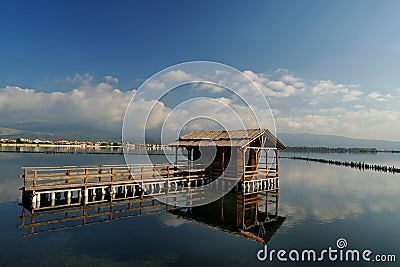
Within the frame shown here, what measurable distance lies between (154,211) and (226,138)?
446 inches

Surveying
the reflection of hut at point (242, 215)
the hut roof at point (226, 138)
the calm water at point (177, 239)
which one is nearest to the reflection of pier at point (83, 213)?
the calm water at point (177, 239)

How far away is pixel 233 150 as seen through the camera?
1117 inches

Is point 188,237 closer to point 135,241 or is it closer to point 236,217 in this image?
point 135,241

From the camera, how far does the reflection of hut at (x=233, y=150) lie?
27.0 metres

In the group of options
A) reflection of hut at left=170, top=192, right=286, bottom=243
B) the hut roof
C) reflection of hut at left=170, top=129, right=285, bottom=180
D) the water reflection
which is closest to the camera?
the water reflection

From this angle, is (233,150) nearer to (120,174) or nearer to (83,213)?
(120,174)

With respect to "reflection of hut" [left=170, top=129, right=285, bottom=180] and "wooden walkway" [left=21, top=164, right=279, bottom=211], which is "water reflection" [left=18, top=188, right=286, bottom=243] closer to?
"wooden walkway" [left=21, top=164, right=279, bottom=211]

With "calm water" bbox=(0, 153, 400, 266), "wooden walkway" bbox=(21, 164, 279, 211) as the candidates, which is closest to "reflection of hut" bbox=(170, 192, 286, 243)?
"calm water" bbox=(0, 153, 400, 266)

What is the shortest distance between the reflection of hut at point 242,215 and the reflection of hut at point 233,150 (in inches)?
139

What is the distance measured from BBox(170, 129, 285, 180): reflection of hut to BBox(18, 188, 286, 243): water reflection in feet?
15.9

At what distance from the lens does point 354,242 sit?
14.3 metres

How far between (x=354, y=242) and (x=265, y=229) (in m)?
4.52

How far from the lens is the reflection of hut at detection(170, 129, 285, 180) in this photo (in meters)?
27.0
